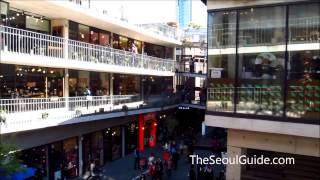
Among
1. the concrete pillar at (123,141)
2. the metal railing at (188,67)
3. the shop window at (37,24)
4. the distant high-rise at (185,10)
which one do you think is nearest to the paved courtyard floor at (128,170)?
the concrete pillar at (123,141)

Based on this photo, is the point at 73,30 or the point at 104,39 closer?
the point at 73,30

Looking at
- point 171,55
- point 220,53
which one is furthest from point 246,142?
point 171,55

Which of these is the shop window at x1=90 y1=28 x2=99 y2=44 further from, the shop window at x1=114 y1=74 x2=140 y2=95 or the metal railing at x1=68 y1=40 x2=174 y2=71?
the shop window at x1=114 y1=74 x2=140 y2=95

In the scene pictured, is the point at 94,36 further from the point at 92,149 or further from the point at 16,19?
the point at 92,149

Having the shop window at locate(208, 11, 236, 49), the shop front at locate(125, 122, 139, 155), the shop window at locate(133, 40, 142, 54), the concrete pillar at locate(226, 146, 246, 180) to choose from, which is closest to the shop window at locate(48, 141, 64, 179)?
the shop front at locate(125, 122, 139, 155)

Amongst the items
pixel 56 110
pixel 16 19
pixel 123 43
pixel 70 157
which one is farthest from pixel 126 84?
pixel 16 19

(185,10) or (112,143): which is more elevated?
(185,10)

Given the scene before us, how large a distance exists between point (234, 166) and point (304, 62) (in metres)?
4.40

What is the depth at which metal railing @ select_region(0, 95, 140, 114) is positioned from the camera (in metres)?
17.3

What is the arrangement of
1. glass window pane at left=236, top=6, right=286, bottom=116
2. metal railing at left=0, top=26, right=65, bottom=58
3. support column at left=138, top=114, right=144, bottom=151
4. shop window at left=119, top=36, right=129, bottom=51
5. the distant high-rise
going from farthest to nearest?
the distant high-rise → support column at left=138, top=114, right=144, bottom=151 → shop window at left=119, top=36, right=129, bottom=51 → metal railing at left=0, top=26, right=65, bottom=58 → glass window pane at left=236, top=6, right=286, bottom=116

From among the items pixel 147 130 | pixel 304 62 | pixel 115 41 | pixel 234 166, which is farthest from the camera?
pixel 147 130

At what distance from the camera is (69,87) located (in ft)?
73.4

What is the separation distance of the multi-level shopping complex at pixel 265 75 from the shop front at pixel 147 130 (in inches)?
664

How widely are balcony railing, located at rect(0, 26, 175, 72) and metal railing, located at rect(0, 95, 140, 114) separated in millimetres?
2382
